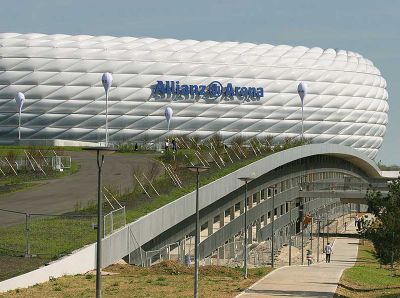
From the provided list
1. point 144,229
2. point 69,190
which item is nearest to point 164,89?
point 69,190

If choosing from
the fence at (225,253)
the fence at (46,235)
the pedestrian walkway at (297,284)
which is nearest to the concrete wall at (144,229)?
the fence at (46,235)

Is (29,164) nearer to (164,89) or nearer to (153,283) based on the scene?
(153,283)

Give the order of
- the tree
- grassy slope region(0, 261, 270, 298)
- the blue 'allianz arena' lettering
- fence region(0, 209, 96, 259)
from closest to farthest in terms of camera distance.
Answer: grassy slope region(0, 261, 270, 298)
fence region(0, 209, 96, 259)
the tree
the blue 'allianz arena' lettering

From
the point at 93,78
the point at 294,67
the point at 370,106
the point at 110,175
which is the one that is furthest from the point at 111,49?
the point at 110,175

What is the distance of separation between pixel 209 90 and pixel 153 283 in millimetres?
109762

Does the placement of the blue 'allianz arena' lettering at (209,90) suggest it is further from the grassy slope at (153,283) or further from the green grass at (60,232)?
the grassy slope at (153,283)

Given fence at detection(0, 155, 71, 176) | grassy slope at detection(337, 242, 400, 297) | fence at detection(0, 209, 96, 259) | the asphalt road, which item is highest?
fence at detection(0, 155, 71, 176)

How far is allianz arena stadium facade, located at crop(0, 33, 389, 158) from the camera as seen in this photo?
144 metres

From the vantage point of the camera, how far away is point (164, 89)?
14825 cm

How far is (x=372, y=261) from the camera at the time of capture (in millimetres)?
76312

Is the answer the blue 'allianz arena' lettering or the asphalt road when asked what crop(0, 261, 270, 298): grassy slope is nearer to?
the asphalt road

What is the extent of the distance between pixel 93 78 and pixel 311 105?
32.4 meters

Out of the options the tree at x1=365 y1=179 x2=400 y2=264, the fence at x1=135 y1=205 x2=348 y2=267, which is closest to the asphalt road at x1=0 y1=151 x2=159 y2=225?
the fence at x1=135 y1=205 x2=348 y2=267

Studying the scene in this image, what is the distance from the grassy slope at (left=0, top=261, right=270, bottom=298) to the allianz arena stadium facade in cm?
9667
